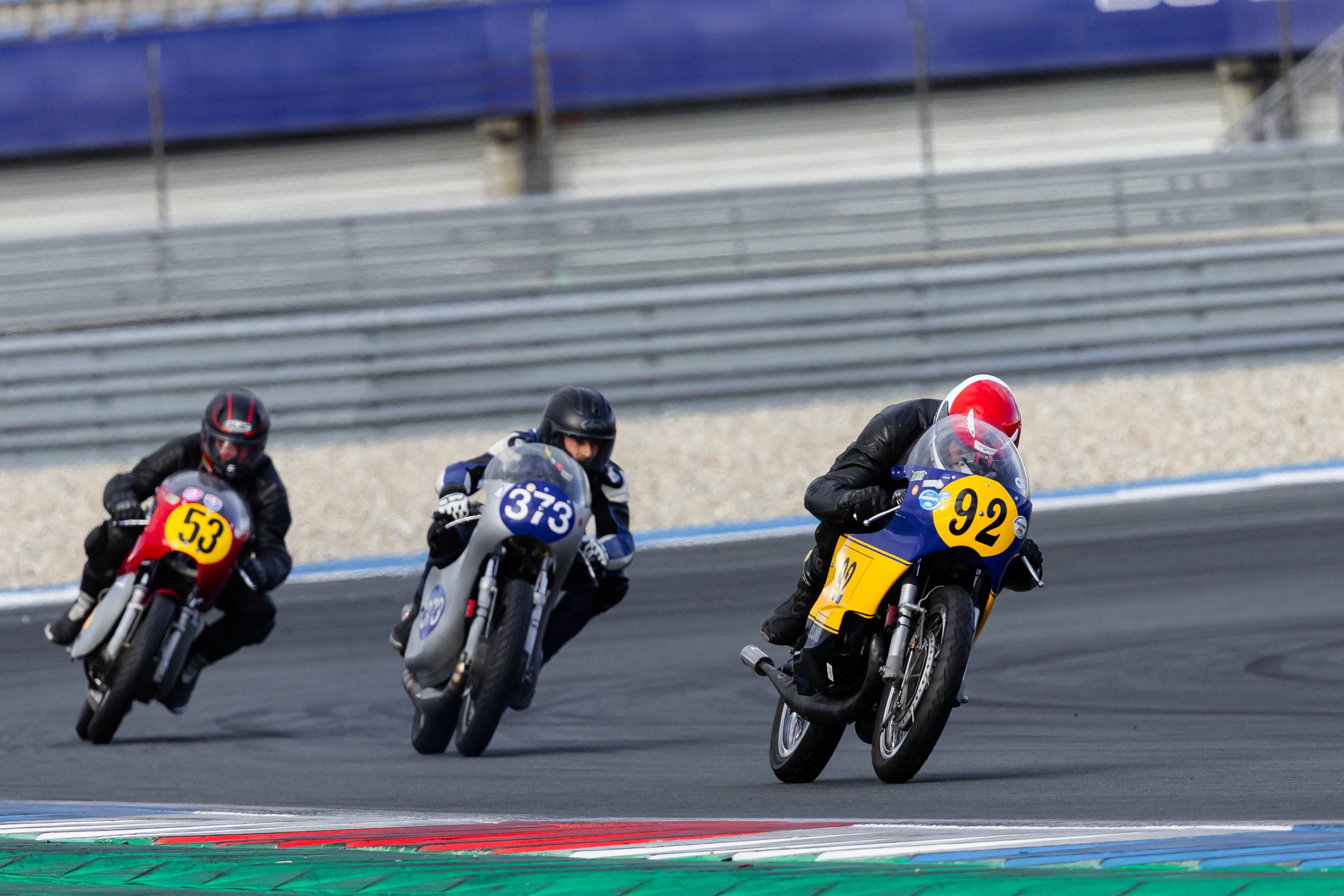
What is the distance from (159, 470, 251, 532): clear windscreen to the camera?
26.8 feet

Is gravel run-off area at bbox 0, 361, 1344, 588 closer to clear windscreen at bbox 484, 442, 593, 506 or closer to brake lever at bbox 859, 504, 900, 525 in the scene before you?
clear windscreen at bbox 484, 442, 593, 506

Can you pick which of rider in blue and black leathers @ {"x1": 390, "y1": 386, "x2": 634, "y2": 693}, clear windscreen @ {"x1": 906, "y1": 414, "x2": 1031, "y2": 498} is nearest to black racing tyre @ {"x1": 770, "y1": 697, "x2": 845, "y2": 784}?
clear windscreen @ {"x1": 906, "y1": 414, "x2": 1031, "y2": 498}

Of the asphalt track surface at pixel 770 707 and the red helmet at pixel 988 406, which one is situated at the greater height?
the red helmet at pixel 988 406

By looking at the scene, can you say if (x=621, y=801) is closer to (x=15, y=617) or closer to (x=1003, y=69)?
(x=15, y=617)

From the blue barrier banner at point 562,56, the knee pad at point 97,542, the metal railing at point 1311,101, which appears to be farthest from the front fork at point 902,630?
the blue barrier banner at point 562,56

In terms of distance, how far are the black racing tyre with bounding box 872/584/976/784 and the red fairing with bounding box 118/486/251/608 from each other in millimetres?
3649

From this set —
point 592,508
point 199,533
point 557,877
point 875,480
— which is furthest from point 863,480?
point 199,533

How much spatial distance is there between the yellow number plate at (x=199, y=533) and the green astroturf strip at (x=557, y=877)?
376 cm

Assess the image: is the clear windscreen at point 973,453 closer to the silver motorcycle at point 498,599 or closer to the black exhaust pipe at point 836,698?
the black exhaust pipe at point 836,698

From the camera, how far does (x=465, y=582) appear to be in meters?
7.31

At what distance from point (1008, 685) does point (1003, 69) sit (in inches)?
633

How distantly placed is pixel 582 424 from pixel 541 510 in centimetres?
63

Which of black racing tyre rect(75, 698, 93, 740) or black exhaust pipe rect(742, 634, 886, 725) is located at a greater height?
black exhaust pipe rect(742, 634, 886, 725)

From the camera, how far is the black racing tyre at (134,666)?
7.89 meters
